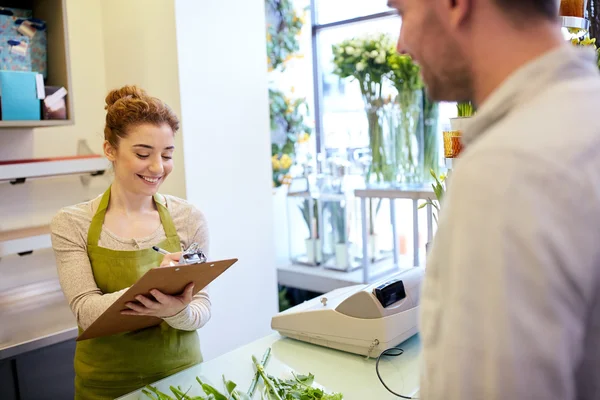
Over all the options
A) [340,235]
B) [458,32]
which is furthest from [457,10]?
[340,235]

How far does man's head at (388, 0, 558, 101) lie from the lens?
612 mm

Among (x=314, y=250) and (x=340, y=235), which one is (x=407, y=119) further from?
(x=314, y=250)

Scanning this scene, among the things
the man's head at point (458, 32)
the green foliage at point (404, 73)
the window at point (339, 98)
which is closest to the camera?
the man's head at point (458, 32)

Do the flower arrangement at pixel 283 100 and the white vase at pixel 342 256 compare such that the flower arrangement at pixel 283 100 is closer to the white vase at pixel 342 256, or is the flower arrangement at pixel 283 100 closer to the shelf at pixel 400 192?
the white vase at pixel 342 256

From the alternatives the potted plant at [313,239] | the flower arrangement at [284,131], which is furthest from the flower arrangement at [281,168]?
the potted plant at [313,239]

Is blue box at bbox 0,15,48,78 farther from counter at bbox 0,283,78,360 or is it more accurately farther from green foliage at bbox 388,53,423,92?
green foliage at bbox 388,53,423,92

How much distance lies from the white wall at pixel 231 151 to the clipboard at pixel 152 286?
1.08 m

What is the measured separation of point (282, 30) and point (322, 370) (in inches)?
115

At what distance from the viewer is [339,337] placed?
1601 millimetres

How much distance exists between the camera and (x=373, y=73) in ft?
10.5

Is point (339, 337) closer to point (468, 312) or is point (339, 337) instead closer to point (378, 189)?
point (468, 312)

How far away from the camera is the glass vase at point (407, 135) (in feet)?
10.5

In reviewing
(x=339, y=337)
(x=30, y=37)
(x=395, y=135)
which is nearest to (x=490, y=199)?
(x=339, y=337)

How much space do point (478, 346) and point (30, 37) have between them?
8.19 feet
